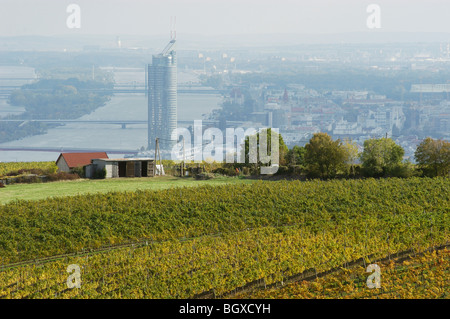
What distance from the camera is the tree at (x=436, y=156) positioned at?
3709 cm

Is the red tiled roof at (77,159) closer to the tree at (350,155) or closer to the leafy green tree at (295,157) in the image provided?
the leafy green tree at (295,157)

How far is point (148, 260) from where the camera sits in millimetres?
20281

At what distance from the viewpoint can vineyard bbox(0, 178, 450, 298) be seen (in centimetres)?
1789

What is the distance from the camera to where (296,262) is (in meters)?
19.0

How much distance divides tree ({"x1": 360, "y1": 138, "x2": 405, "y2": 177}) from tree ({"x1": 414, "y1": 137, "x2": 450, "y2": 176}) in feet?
4.79

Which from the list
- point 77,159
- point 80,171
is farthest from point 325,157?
point 77,159

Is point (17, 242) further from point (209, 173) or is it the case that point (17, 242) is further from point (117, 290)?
point (209, 173)

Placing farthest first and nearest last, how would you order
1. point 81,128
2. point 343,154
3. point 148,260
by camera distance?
point 81,128
point 343,154
point 148,260

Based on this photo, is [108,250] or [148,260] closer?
[148,260]

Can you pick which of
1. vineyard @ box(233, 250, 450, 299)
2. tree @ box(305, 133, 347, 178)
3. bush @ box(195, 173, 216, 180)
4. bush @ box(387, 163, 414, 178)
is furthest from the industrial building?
vineyard @ box(233, 250, 450, 299)

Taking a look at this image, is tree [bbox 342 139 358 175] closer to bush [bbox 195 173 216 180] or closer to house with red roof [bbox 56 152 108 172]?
bush [bbox 195 173 216 180]

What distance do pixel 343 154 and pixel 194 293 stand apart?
72.6 ft

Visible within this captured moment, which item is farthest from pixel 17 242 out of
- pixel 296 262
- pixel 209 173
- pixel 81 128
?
pixel 81 128
